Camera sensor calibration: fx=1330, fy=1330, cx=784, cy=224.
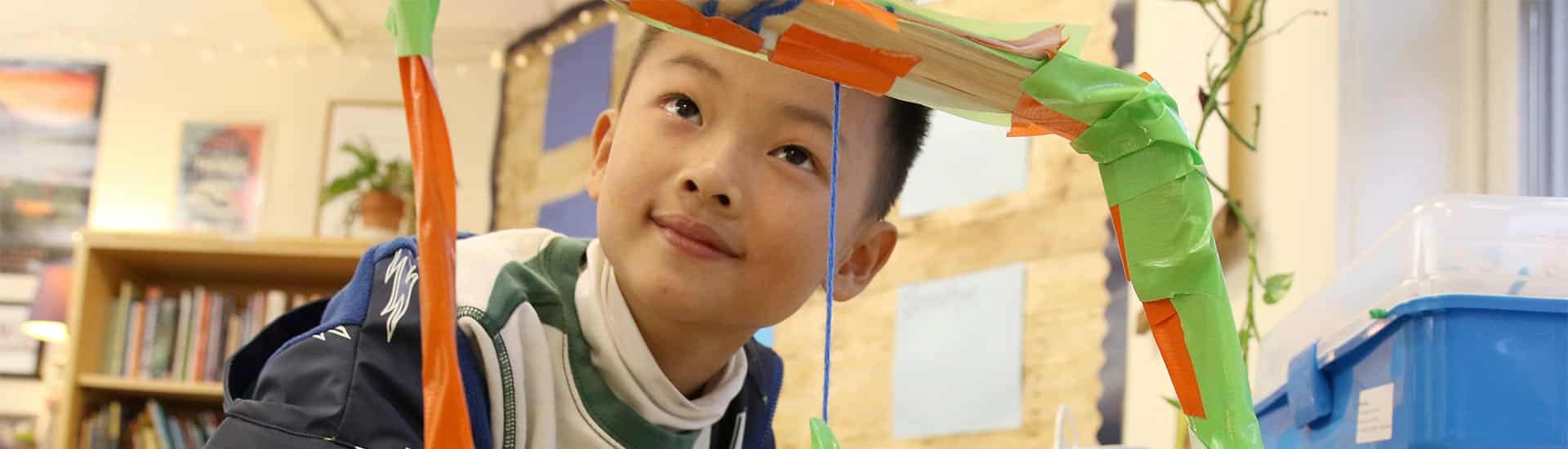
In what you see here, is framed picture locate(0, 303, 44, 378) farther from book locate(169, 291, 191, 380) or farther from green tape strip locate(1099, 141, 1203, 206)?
green tape strip locate(1099, 141, 1203, 206)

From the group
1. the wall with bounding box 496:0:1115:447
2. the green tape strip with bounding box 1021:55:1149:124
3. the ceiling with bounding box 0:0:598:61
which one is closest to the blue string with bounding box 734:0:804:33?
the green tape strip with bounding box 1021:55:1149:124

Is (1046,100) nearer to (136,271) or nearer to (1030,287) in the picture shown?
(1030,287)

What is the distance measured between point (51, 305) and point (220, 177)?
57 cm

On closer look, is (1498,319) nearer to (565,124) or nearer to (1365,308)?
(1365,308)

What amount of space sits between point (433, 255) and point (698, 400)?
1.80 ft

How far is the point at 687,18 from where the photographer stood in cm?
37

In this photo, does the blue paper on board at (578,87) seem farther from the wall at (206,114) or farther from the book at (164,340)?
the book at (164,340)

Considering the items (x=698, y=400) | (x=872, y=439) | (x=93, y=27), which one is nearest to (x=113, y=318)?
(x=93, y=27)

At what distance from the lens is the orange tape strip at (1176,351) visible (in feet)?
1.54

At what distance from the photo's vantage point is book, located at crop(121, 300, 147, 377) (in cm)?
272

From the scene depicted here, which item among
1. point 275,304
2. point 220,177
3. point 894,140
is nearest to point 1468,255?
point 894,140

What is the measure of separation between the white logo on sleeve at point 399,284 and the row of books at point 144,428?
87.6 inches

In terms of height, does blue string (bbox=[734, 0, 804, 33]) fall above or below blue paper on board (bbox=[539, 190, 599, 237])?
below

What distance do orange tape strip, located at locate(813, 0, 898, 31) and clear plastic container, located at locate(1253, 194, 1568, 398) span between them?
0.42m
